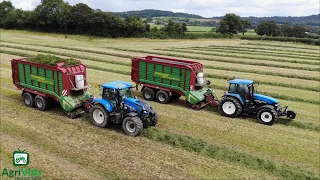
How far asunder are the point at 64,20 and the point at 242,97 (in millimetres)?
57659

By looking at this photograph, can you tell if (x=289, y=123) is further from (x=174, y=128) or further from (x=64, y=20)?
(x=64, y=20)

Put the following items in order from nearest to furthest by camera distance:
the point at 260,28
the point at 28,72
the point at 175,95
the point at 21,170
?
the point at 21,170 → the point at 28,72 → the point at 175,95 → the point at 260,28

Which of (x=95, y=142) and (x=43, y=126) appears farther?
(x=43, y=126)

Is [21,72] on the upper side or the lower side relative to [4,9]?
lower

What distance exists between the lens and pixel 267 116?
15.1 meters

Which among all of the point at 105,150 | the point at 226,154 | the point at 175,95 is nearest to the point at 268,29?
the point at 175,95

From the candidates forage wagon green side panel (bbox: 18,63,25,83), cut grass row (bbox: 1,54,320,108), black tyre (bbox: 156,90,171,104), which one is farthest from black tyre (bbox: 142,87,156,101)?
forage wagon green side panel (bbox: 18,63,25,83)

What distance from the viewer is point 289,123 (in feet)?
50.9

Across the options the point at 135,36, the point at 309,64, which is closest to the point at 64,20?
the point at 135,36

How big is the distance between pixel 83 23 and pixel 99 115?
55.2 metres

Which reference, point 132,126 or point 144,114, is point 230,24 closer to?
point 144,114

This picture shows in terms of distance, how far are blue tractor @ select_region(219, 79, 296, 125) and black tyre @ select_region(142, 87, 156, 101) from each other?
→ 4.52 meters

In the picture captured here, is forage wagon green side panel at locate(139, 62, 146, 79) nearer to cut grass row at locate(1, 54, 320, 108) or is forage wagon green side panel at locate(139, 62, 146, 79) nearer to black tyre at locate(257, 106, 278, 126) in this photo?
cut grass row at locate(1, 54, 320, 108)

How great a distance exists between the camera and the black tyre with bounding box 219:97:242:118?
15.8 meters
